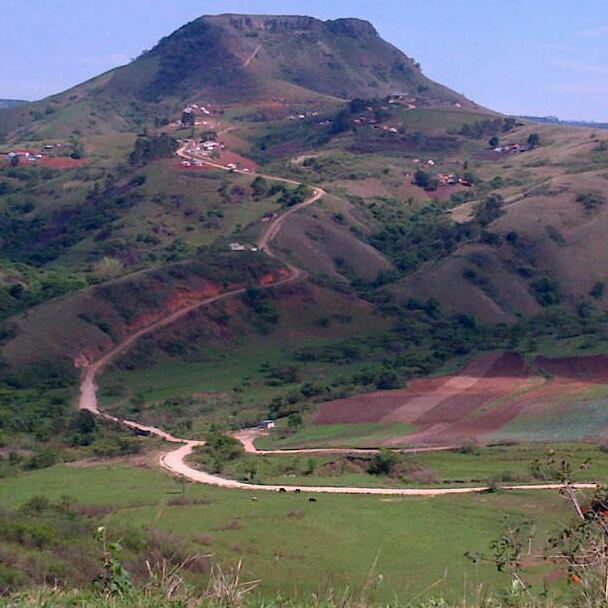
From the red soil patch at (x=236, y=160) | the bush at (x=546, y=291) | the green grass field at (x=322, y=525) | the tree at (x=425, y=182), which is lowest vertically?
the green grass field at (x=322, y=525)

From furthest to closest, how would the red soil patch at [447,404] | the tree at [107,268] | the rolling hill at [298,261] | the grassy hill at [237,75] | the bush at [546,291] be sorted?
the grassy hill at [237,75] → the bush at [546,291] → the tree at [107,268] → the rolling hill at [298,261] → the red soil patch at [447,404]

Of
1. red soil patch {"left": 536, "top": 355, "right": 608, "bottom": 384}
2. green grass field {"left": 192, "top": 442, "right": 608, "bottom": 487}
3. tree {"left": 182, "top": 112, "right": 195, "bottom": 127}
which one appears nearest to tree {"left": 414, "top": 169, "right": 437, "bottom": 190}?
tree {"left": 182, "top": 112, "right": 195, "bottom": 127}

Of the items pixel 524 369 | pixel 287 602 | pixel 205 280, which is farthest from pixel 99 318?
pixel 287 602

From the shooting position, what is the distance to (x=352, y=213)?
90.0m

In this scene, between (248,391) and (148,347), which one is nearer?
(248,391)

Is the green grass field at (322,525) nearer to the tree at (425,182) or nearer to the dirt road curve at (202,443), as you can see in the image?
the dirt road curve at (202,443)

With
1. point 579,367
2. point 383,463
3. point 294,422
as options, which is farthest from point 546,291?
point 383,463

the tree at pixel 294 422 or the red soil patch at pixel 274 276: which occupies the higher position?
the red soil patch at pixel 274 276

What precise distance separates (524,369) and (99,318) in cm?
2434

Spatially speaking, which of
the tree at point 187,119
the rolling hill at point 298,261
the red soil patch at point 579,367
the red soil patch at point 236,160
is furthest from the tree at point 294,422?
the tree at point 187,119

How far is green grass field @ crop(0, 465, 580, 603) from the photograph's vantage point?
71.6 feet

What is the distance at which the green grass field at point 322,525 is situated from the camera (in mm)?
21828

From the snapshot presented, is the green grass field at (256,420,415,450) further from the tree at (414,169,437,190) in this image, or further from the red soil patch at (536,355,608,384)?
the tree at (414,169,437,190)

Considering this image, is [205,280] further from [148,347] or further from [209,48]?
[209,48]
